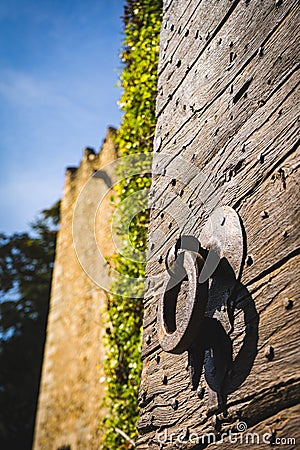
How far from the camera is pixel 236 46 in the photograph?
1.20 metres

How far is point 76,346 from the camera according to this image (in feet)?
22.9

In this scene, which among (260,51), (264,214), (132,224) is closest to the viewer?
(264,214)

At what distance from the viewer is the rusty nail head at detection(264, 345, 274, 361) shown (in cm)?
85

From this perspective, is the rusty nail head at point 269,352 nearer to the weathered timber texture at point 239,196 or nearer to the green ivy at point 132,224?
the weathered timber texture at point 239,196

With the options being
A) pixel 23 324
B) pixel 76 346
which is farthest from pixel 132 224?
pixel 23 324

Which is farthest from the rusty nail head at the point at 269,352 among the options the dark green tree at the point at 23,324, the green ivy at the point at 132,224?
the dark green tree at the point at 23,324

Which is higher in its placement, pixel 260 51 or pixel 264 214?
pixel 260 51

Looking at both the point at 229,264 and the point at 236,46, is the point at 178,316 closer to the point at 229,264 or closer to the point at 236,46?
the point at 229,264

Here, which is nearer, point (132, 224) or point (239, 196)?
point (239, 196)

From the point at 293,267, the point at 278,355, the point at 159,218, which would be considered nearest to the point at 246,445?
the point at 278,355

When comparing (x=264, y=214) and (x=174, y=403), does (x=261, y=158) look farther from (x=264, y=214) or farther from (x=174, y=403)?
(x=174, y=403)

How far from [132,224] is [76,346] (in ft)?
12.5

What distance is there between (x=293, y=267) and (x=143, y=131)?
3118mm

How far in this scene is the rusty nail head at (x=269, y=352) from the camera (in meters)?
0.85
